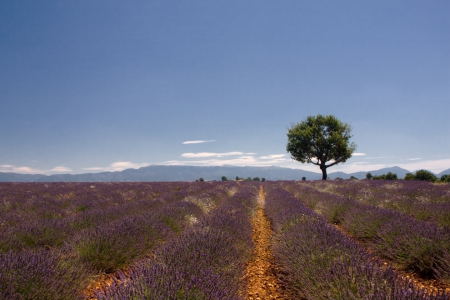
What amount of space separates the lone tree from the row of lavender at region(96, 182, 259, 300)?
2466cm

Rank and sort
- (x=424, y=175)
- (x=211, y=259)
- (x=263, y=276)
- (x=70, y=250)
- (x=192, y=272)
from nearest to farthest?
(x=192, y=272) → (x=211, y=259) → (x=70, y=250) → (x=263, y=276) → (x=424, y=175)

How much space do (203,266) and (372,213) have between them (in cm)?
445

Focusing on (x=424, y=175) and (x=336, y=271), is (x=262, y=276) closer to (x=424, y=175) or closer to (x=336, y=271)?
(x=336, y=271)

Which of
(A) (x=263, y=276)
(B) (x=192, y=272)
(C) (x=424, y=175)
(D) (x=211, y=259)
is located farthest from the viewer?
(C) (x=424, y=175)

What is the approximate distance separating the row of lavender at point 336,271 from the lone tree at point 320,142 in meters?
24.4

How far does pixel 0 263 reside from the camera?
91.4 inches

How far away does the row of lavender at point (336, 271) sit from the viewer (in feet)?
6.12

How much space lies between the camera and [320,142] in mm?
26453

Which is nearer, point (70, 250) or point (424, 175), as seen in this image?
point (70, 250)

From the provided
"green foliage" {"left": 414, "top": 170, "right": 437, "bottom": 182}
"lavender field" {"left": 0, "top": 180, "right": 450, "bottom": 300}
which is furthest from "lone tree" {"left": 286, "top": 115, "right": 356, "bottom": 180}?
"lavender field" {"left": 0, "top": 180, "right": 450, "bottom": 300}

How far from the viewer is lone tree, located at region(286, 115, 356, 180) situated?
86.2 feet

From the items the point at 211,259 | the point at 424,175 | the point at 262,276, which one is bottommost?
the point at 262,276

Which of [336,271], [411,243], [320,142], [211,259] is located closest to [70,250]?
[211,259]

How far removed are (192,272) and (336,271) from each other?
1.41 metres
